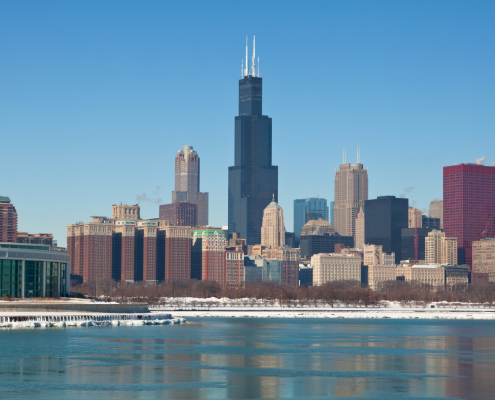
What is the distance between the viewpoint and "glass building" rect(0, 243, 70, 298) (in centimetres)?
13850

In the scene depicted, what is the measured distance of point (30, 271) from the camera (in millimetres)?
142625

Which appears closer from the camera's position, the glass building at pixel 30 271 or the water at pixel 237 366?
the water at pixel 237 366

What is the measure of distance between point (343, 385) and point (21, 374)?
23439mm

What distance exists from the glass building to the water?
34.4 meters

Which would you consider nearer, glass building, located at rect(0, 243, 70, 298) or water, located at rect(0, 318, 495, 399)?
water, located at rect(0, 318, 495, 399)

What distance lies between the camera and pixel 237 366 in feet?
228

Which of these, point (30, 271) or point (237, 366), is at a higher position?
point (30, 271)

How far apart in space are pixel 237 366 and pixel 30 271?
267 feet

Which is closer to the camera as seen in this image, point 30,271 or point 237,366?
point 237,366

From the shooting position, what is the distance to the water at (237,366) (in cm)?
5506

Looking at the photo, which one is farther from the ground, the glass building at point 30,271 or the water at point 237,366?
the glass building at point 30,271

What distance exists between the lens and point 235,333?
11394 cm

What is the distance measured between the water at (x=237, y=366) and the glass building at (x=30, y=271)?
34.4m

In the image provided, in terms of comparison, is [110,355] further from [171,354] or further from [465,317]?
[465,317]
